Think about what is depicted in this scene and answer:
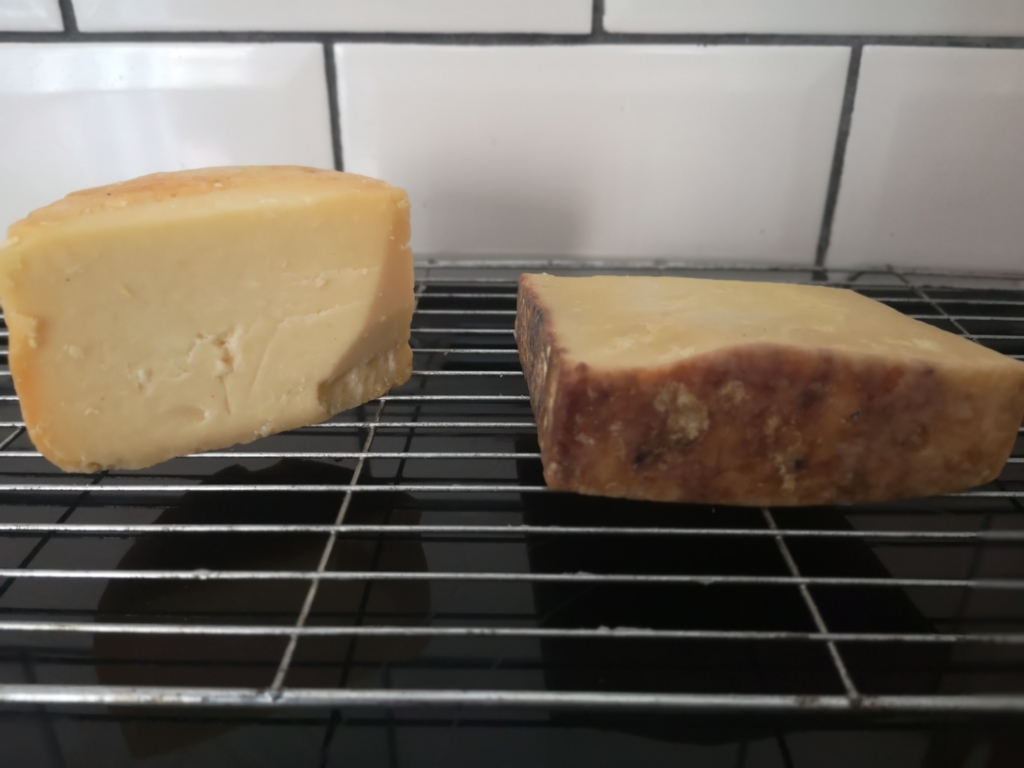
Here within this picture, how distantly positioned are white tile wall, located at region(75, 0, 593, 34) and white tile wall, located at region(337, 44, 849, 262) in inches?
1.0

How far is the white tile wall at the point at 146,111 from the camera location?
890 mm

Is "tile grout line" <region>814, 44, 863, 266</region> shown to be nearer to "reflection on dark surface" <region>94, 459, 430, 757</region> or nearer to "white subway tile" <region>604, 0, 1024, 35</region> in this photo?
"white subway tile" <region>604, 0, 1024, 35</region>

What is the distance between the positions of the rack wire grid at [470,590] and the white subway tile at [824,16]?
51 cm

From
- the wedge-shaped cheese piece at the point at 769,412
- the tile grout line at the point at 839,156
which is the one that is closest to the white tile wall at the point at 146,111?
the wedge-shaped cheese piece at the point at 769,412

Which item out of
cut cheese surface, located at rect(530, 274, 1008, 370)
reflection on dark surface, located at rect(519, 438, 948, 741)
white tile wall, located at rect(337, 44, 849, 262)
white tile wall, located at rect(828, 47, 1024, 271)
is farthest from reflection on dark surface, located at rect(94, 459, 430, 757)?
white tile wall, located at rect(828, 47, 1024, 271)

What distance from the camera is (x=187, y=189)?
63 cm

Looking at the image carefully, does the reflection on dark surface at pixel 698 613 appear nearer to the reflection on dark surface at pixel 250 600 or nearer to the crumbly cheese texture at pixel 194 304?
the reflection on dark surface at pixel 250 600

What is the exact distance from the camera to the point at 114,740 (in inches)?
17.2

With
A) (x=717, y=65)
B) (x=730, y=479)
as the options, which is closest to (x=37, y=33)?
(x=717, y=65)

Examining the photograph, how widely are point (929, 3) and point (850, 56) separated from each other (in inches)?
3.7

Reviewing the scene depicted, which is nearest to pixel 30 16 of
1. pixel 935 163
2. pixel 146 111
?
pixel 146 111

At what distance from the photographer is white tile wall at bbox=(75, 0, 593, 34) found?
0.86 m

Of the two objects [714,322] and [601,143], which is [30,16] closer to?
[601,143]

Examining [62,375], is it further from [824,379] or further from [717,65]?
[717,65]
